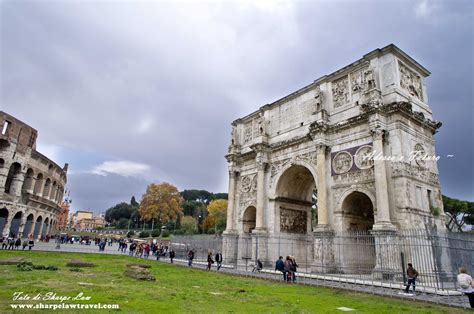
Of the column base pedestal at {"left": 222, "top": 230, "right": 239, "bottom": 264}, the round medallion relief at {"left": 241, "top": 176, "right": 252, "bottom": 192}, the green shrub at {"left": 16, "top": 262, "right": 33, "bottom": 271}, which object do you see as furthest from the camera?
the round medallion relief at {"left": 241, "top": 176, "right": 252, "bottom": 192}

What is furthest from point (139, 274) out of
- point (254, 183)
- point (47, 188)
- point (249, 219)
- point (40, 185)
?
point (47, 188)

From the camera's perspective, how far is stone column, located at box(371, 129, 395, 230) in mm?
14449

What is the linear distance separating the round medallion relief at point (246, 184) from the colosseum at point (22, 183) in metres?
21.9

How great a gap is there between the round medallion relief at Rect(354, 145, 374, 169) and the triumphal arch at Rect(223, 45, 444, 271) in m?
0.06

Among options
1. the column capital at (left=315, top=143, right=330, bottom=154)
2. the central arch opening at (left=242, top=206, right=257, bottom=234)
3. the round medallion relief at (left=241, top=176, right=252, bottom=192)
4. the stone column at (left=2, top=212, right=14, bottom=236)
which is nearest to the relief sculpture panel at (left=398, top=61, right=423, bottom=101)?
the column capital at (left=315, top=143, right=330, bottom=154)

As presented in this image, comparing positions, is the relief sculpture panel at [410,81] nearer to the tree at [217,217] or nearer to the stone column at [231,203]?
the stone column at [231,203]

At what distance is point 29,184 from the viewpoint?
122 feet

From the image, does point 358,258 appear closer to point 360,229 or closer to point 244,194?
point 360,229

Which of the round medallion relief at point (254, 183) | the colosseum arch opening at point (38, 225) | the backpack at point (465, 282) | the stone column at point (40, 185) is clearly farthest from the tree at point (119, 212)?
the backpack at point (465, 282)

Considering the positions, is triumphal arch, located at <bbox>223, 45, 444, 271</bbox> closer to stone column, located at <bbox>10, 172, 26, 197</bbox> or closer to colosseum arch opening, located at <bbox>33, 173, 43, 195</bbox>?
stone column, located at <bbox>10, 172, 26, 197</bbox>

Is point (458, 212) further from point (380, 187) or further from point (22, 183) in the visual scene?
point (22, 183)

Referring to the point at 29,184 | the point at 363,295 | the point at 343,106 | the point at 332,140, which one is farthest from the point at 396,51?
the point at 29,184

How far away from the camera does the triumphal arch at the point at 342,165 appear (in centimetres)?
1557

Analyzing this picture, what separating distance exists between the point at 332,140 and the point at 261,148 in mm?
5733
